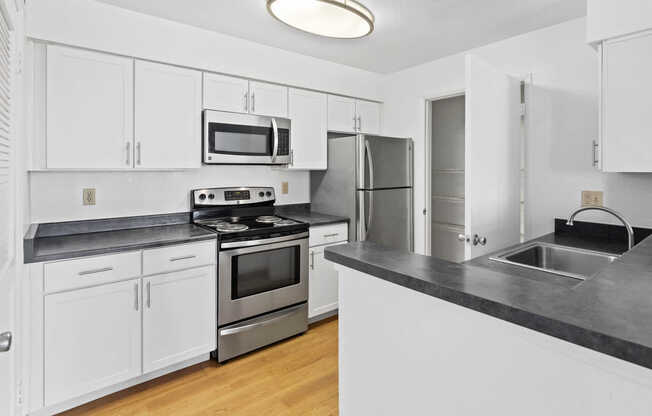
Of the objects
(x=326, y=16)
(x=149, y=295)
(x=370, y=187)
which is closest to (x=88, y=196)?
(x=149, y=295)

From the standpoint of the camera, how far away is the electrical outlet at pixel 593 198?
2.33 meters

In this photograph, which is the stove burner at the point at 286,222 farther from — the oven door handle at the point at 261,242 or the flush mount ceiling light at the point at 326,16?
the flush mount ceiling light at the point at 326,16

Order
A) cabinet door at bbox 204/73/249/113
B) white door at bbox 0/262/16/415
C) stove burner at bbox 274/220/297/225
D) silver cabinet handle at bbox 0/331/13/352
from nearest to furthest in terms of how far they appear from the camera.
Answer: silver cabinet handle at bbox 0/331/13/352 → white door at bbox 0/262/16/415 → cabinet door at bbox 204/73/249/113 → stove burner at bbox 274/220/297/225

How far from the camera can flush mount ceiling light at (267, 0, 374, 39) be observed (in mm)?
1727

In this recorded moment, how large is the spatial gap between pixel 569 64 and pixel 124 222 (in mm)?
3340

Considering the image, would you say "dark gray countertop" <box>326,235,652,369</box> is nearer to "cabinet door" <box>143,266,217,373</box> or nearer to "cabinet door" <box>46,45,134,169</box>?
"cabinet door" <box>143,266,217,373</box>

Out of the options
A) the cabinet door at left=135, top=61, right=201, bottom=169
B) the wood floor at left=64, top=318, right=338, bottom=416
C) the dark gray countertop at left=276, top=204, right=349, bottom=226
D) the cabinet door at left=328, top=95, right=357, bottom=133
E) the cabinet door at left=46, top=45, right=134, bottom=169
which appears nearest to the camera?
the wood floor at left=64, top=318, right=338, bottom=416

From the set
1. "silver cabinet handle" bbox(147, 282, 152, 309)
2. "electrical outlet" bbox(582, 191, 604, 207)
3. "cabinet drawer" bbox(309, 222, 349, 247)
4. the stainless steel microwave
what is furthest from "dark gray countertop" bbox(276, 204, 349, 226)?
"electrical outlet" bbox(582, 191, 604, 207)

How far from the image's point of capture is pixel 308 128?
3.24 metres

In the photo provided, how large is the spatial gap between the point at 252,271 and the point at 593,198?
7.87 feet

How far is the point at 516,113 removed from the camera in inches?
96.7

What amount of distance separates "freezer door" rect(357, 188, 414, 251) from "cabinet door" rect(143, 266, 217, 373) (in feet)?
4.51

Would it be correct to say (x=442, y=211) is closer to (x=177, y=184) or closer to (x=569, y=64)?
(x=569, y=64)

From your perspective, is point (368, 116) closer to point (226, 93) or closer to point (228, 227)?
point (226, 93)
